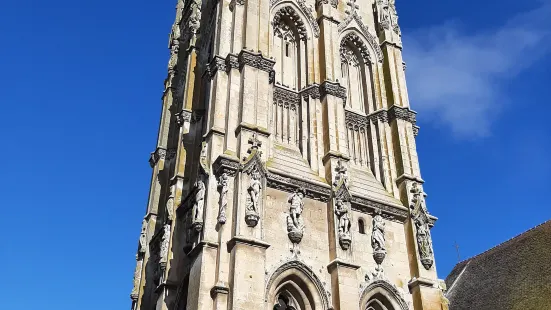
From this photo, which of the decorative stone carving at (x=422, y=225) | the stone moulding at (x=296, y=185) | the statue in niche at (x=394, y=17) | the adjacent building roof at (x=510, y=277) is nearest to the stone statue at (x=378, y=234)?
the decorative stone carving at (x=422, y=225)

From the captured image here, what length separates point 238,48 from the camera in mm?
18984

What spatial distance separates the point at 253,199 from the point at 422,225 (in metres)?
6.26

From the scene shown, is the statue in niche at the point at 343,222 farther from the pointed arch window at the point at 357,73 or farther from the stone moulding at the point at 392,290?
the pointed arch window at the point at 357,73

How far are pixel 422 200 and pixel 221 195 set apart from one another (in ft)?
24.2

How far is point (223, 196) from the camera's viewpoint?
15.6 m

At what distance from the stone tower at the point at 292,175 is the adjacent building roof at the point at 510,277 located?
5927mm

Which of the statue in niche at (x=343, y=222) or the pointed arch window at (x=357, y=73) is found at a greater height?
the pointed arch window at (x=357, y=73)

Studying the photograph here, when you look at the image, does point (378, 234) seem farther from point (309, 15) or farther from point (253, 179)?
point (309, 15)

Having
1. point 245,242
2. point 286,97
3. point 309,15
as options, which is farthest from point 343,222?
point 309,15

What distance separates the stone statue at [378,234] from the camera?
696 inches

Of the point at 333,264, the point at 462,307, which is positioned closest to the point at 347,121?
the point at 333,264

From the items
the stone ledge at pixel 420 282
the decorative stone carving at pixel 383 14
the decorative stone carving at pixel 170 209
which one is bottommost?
the stone ledge at pixel 420 282

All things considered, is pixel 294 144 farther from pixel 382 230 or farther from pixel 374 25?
pixel 374 25

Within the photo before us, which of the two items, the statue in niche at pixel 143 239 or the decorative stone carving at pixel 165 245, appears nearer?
the decorative stone carving at pixel 165 245
